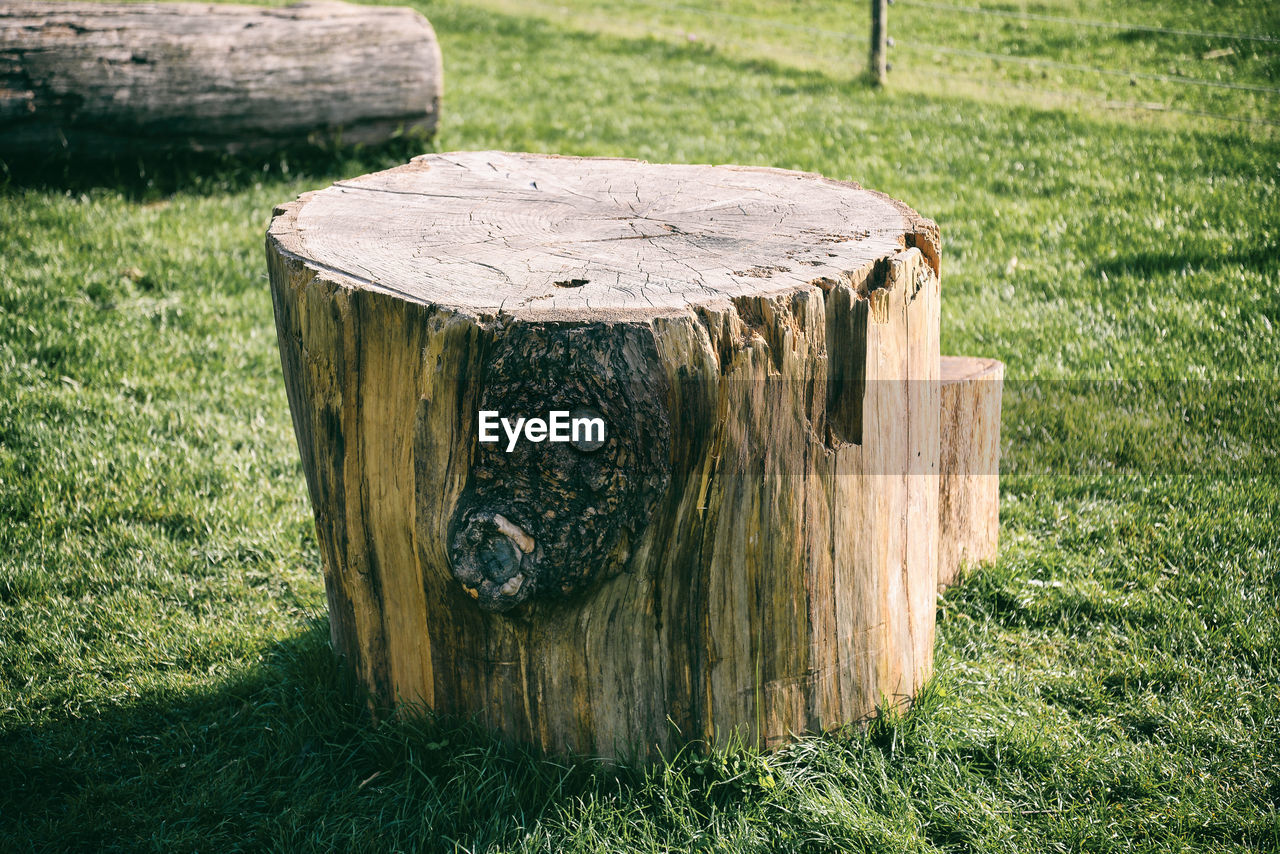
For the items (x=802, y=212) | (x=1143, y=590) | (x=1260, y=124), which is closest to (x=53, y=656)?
(x=802, y=212)

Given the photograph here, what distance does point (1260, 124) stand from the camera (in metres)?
7.27

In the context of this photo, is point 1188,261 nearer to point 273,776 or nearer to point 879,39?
point 879,39

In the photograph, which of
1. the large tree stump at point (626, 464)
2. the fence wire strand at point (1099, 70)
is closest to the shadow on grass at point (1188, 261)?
the fence wire strand at point (1099, 70)

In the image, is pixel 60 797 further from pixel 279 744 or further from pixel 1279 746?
pixel 1279 746

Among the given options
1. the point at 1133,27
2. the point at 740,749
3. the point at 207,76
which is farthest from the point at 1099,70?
the point at 740,749

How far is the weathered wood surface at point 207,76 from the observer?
5820 mm

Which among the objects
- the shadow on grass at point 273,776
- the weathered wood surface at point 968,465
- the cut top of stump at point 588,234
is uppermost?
the cut top of stump at point 588,234

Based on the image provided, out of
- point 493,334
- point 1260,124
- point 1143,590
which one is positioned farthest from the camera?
point 1260,124

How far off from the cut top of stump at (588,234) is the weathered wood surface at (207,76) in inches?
155

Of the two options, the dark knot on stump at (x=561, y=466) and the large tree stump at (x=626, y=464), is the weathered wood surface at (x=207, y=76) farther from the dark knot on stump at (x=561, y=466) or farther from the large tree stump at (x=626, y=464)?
the dark knot on stump at (x=561, y=466)

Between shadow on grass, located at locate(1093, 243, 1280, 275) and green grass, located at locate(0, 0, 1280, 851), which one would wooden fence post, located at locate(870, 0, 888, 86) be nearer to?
green grass, located at locate(0, 0, 1280, 851)

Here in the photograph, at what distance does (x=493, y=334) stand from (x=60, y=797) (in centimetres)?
159

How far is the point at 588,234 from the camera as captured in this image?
240 centimetres

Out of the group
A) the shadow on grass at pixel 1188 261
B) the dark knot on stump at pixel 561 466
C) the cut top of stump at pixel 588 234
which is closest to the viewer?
the dark knot on stump at pixel 561 466
